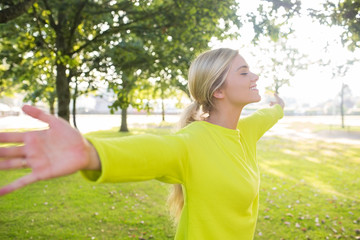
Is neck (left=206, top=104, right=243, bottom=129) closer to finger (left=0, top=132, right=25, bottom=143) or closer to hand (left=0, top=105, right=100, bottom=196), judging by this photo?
hand (left=0, top=105, right=100, bottom=196)

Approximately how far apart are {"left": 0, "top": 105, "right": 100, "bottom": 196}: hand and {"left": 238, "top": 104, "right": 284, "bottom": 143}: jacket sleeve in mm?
1811

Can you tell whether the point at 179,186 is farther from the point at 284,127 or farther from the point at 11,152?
the point at 284,127

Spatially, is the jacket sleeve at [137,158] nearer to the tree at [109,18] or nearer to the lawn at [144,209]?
the lawn at [144,209]

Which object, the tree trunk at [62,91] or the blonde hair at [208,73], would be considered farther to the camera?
the tree trunk at [62,91]

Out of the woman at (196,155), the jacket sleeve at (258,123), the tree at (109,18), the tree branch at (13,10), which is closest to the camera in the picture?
the woman at (196,155)

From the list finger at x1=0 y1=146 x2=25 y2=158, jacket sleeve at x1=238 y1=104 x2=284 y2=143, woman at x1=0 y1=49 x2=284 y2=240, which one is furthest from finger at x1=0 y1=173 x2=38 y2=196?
jacket sleeve at x1=238 y1=104 x2=284 y2=143

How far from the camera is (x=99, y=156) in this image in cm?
124

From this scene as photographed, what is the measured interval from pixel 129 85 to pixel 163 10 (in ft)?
9.21

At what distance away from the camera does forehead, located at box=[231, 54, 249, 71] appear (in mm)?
2234

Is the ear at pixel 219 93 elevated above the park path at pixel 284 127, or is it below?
above

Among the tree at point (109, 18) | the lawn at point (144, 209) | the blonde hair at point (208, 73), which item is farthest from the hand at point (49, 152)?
the tree at point (109, 18)

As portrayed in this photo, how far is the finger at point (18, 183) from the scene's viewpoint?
1.04 metres

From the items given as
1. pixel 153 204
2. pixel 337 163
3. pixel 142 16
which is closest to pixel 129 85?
pixel 142 16

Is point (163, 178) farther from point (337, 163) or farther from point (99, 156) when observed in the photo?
point (337, 163)
